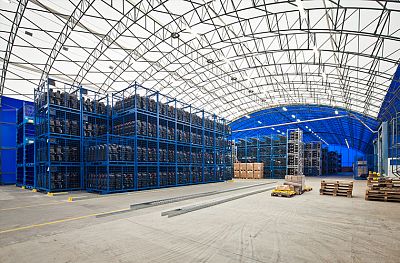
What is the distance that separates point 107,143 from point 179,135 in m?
6.41

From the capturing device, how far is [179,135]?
17.3 m

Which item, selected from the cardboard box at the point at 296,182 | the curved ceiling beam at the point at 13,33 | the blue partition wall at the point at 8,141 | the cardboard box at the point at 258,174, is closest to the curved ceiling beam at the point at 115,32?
the curved ceiling beam at the point at 13,33

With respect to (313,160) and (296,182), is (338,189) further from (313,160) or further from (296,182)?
(313,160)

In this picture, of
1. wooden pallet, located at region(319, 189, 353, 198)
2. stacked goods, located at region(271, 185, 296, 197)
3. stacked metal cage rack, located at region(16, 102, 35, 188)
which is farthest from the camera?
stacked metal cage rack, located at region(16, 102, 35, 188)

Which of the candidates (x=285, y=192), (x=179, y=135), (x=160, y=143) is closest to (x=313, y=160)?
(x=179, y=135)

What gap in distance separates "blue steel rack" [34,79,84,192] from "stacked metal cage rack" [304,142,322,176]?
3304cm

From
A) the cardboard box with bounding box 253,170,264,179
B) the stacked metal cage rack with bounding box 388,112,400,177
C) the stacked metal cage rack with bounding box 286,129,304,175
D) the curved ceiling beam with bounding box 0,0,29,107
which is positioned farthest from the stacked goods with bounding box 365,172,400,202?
the curved ceiling beam with bounding box 0,0,29,107

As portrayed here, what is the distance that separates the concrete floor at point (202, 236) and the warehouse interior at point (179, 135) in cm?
4

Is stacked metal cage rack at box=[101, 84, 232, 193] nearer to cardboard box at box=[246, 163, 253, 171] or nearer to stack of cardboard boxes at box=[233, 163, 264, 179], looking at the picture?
stack of cardboard boxes at box=[233, 163, 264, 179]

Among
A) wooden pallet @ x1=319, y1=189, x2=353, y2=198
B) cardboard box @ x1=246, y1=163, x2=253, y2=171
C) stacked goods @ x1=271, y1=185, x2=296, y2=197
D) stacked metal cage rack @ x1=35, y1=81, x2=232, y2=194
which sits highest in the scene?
stacked metal cage rack @ x1=35, y1=81, x2=232, y2=194

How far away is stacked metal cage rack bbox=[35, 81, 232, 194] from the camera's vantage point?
489 inches

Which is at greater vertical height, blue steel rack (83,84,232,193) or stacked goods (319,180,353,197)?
blue steel rack (83,84,232,193)

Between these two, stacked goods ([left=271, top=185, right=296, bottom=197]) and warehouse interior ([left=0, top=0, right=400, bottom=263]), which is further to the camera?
stacked goods ([left=271, top=185, right=296, bottom=197])

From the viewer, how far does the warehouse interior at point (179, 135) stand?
4.71 m
